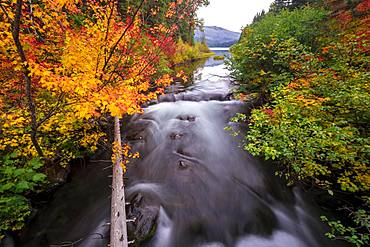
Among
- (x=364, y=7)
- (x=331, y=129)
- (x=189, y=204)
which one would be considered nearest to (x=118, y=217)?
(x=189, y=204)

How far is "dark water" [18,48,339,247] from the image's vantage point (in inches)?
144

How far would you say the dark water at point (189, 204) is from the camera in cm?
365

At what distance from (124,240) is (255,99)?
787cm

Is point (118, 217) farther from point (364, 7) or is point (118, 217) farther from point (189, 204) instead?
point (364, 7)

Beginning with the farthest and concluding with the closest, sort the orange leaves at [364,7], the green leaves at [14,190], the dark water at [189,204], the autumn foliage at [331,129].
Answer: the orange leaves at [364,7], the dark water at [189,204], the autumn foliage at [331,129], the green leaves at [14,190]

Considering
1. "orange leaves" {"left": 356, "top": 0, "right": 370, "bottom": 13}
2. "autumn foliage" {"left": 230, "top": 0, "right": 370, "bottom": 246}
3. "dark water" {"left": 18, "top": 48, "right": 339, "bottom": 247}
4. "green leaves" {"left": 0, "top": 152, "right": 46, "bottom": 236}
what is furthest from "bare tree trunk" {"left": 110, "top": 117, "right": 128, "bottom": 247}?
"orange leaves" {"left": 356, "top": 0, "right": 370, "bottom": 13}

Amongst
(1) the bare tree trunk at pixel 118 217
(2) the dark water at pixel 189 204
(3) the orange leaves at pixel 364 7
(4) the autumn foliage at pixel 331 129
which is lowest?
(2) the dark water at pixel 189 204

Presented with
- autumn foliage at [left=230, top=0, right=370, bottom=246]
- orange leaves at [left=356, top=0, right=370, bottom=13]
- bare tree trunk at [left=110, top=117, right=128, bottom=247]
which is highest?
orange leaves at [left=356, top=0, right=370, bottom=13]

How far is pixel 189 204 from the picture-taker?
4.28 metres

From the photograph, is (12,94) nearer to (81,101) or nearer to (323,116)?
(81,101)

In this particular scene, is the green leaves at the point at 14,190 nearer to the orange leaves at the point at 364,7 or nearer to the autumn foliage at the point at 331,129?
the autumn foliage at the point at 331,129

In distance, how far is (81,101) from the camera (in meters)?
3.71

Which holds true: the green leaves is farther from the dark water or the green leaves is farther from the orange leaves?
the orange leaves

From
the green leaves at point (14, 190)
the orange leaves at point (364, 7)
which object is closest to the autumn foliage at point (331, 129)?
the orange leaves at point (364, 7)
